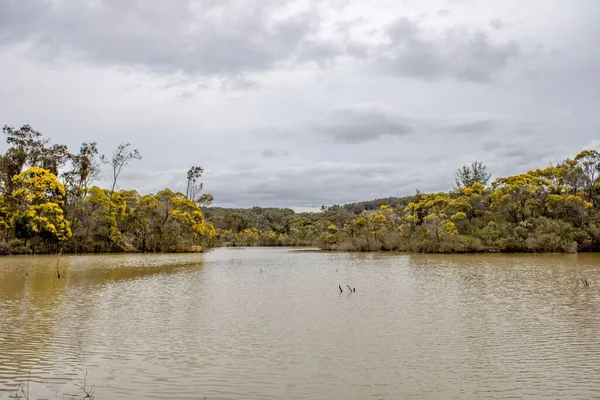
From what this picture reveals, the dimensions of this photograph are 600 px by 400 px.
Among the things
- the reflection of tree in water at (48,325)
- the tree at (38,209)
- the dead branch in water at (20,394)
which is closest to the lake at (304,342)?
the reflection of tree in water at (48,325)

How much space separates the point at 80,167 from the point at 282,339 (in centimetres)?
4911

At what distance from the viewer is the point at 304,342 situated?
1080 centimetres

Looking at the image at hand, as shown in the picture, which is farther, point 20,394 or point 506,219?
point 506,219

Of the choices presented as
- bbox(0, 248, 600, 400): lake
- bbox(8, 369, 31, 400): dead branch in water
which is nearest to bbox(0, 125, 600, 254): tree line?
bbox(0, 248, 600, 400): lake

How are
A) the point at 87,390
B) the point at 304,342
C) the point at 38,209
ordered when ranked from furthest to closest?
the point at 38,209
the point at 304,342
the point at 87,390

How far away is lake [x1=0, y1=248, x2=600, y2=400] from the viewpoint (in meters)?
7.73

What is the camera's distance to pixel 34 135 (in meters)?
50.1

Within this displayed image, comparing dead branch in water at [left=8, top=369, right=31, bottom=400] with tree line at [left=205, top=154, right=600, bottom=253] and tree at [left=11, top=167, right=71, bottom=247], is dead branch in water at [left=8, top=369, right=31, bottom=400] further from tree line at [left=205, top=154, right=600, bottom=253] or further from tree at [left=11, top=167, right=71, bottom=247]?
tree line at [left=205, top=154, right=600, bottom=253]

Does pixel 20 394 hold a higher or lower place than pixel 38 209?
lower

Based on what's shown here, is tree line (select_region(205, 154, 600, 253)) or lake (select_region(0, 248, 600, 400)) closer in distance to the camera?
lake (select_region(0, 248, 600, 400))

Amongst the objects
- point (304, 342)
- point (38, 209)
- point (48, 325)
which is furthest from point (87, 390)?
point (38, 209)

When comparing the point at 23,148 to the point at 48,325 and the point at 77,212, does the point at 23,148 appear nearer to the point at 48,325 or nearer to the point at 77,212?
the point at 77,212

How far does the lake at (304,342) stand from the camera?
773 centimetres

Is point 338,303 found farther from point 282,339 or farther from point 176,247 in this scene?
point 176,247
